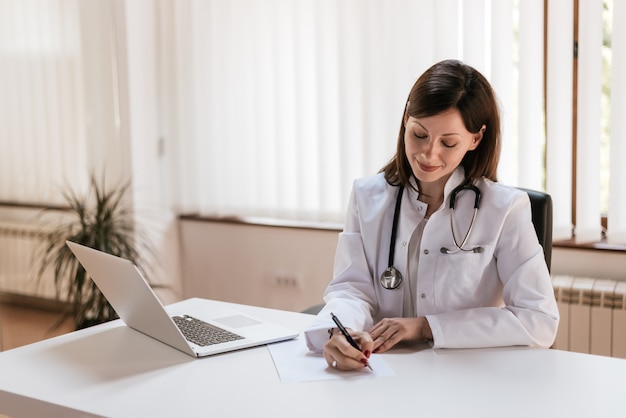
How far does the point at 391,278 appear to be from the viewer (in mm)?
1920

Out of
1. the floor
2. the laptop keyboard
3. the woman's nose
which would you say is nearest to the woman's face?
the woman's nose

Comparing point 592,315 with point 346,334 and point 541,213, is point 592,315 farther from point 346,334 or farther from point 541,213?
point 346,334

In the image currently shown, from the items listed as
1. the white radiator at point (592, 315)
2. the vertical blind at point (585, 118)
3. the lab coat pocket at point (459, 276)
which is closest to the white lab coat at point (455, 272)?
the lab coat pocket at point (459, 276)

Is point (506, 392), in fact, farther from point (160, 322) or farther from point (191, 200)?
point (191, 200)

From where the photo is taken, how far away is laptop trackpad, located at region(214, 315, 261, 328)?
1.85 m

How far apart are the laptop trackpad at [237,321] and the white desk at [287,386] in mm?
160

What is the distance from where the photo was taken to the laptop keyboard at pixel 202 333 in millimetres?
1716

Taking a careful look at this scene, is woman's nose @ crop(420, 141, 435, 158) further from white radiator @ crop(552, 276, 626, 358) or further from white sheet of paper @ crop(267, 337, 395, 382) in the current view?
white radiator @ crop(552, 276, 626, 358)

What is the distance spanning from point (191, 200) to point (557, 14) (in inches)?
82.8

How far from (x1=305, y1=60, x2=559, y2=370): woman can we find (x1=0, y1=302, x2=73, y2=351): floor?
219cm

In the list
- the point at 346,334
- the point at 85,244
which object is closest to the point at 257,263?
the point at 85,244

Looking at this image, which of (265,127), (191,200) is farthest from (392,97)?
(191,200)

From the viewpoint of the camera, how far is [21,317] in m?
3.62

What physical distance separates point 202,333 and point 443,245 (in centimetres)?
63
